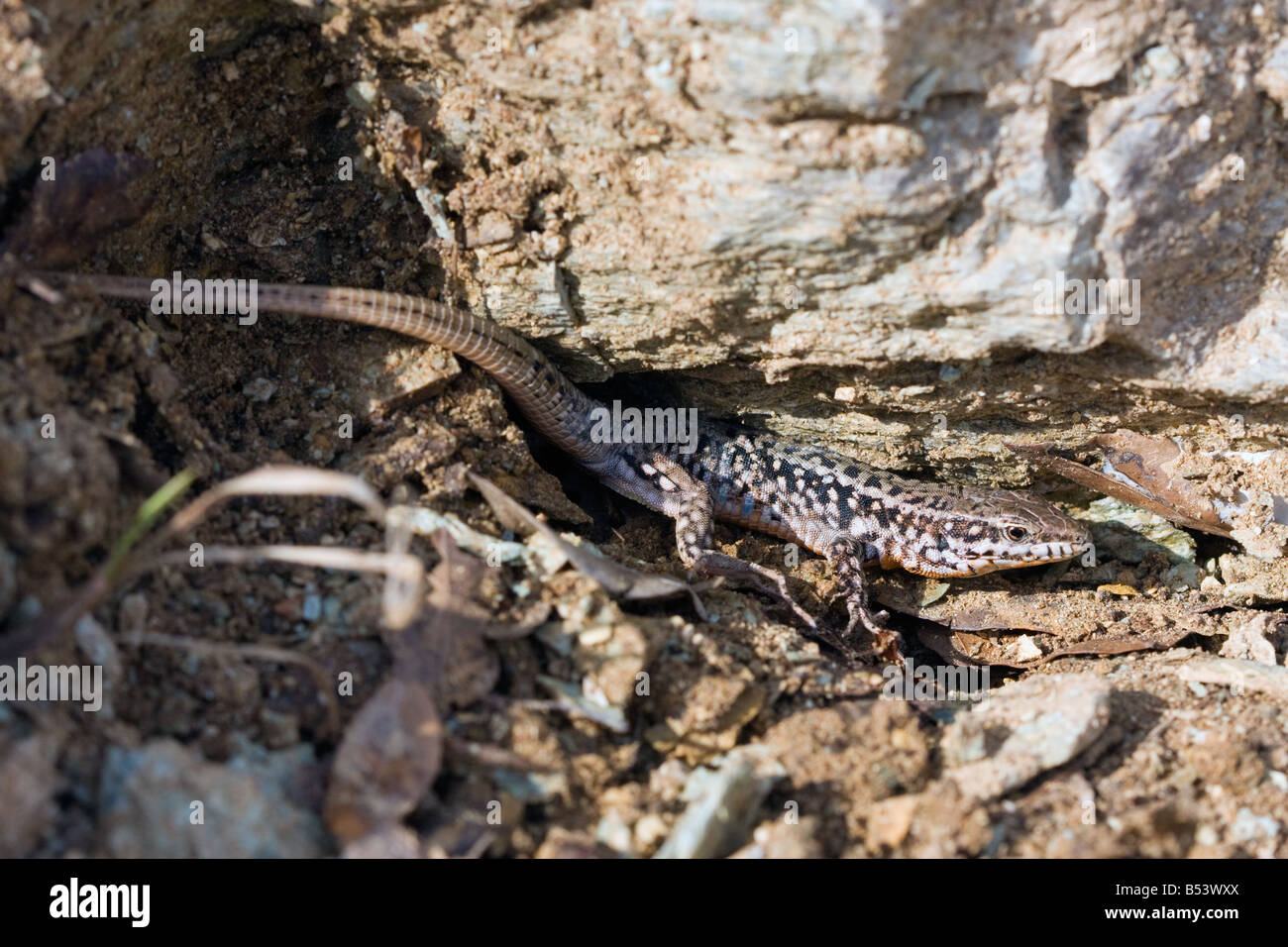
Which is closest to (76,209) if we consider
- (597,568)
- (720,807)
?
(597,568)

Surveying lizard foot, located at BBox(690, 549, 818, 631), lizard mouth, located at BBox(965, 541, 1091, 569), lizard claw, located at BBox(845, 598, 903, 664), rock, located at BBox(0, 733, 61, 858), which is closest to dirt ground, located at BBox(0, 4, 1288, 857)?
rock, located at BBox(0, 733, 61, 858)

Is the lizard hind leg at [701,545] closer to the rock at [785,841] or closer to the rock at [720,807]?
the rock at [720,807]

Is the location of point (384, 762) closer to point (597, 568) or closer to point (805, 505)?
point (597, 568)

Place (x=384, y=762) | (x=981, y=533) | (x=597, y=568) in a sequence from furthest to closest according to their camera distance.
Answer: (x=981, y=533) < (x=597, y=568) < (x=384, y=762)

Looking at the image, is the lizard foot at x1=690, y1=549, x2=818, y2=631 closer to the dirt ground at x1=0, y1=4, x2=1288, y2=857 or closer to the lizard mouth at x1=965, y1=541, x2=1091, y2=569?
the dirt ground at x1=0, y1=4, x2=1288, y2=857

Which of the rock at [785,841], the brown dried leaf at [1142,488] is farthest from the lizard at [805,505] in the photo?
the rock at [785,841]
